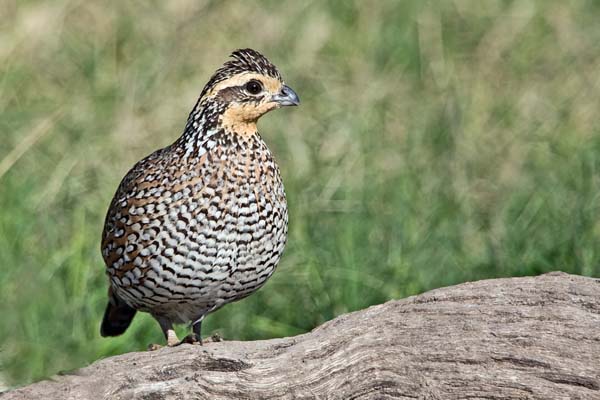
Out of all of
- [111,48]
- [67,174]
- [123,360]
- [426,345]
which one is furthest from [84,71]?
[426,345]

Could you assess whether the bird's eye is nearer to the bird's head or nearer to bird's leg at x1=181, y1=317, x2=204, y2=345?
the bird's head

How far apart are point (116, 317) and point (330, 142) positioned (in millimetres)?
2876

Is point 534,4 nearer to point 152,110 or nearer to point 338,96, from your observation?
point 338,96

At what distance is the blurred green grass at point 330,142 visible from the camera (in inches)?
311

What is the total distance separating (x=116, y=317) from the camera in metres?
7.34

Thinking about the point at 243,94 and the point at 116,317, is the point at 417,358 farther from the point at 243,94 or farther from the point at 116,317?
the point at 116,317

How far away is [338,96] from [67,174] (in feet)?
7.18

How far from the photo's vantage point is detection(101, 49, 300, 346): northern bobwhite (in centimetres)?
632

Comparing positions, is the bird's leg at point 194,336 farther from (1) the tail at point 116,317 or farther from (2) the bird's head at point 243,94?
(2) the bird's head at point 243,94

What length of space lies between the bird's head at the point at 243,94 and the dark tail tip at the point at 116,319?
1.26 meters

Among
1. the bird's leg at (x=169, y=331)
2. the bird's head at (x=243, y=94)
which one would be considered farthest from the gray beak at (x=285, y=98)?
the bird's leg at (x=169, y=331)

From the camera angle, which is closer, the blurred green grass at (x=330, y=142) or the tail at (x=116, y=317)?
the tail at (x=116, y=317)

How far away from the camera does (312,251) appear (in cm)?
838

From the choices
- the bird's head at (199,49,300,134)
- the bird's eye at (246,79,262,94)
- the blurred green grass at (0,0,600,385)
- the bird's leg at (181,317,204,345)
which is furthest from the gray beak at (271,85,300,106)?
the blurred green grass at (0,0,600,385)
